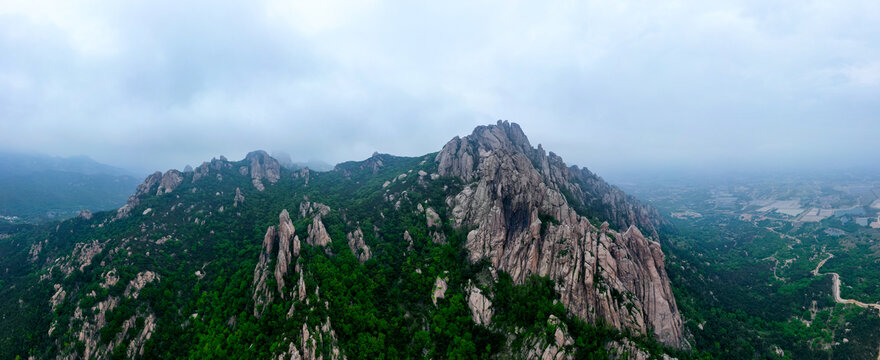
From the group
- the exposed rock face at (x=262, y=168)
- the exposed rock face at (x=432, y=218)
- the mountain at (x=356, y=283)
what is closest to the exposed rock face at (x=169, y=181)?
the mountain at (x=356, y=283)

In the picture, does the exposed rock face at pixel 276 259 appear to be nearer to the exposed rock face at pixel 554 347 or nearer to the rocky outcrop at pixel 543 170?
the exposed rock face at pixel 554 347

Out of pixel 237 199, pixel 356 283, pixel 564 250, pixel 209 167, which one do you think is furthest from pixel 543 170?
pixel 209 167

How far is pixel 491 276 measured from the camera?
7112 centimetres

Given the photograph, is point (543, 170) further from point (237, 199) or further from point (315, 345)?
point (237, 199)

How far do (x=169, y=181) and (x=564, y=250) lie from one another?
152244 mm

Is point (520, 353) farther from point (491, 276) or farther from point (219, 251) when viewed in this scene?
point (219, 251)

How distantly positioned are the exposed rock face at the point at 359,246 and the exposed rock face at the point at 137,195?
87005mm

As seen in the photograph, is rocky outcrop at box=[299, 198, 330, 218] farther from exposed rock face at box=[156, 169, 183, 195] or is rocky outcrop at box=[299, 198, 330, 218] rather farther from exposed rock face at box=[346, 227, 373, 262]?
exposed rock face at box=[156, 169, 183, 195]

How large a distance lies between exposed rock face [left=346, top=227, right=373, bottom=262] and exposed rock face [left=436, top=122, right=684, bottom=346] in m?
28.3

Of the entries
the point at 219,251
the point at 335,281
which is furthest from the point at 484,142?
the point at 219,251

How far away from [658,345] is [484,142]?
301 feet

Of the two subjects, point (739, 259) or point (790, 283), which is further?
point (739, 259)

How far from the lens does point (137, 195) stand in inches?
4365

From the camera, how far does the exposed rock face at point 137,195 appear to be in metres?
100
